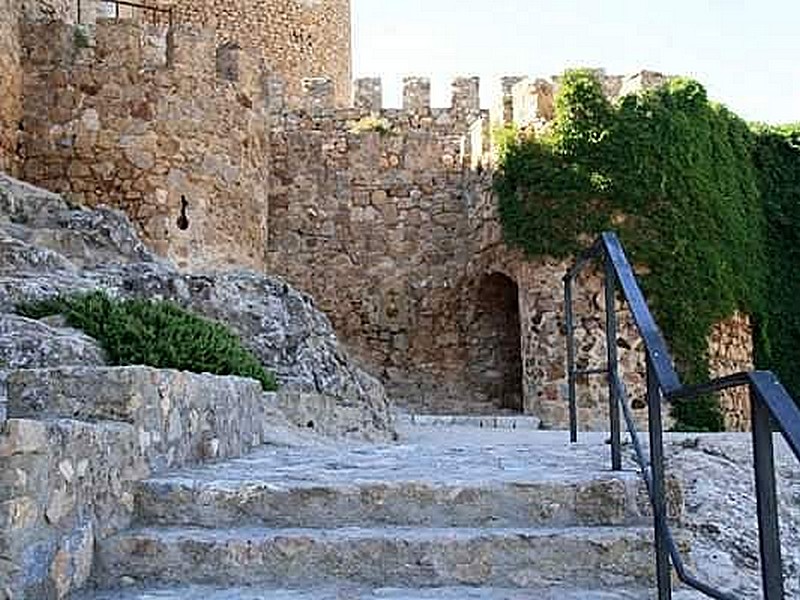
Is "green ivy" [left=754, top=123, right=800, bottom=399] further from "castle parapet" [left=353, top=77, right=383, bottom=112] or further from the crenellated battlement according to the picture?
the crenellated battlement

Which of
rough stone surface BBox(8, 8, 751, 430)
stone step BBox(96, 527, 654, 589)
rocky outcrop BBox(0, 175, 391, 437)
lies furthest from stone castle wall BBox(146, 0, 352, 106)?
stone step BBox(96, 527, 654, 589)

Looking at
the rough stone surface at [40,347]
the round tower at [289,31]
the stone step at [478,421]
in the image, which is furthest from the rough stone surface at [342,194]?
the rough stone surface at [40,347]

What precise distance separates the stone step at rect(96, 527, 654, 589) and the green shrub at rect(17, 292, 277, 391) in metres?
1.83

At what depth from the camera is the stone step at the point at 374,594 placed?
8.65 ft

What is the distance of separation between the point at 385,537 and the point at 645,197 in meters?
9.35

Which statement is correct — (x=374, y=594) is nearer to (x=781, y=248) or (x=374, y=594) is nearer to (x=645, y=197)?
(x=645, y=197)

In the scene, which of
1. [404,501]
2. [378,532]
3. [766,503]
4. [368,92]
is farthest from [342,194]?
[766,503]

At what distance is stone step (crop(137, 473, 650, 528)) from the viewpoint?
3039 mm

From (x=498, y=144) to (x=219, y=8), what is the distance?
27.9ft

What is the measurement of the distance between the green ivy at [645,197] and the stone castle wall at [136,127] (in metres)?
3.71

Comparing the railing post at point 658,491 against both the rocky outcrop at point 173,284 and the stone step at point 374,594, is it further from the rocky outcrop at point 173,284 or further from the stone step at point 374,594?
the rocky outcrop at point 173,284

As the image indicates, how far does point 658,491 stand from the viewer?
2.57 m

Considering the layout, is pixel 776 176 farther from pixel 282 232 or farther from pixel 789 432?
pixel 789 432

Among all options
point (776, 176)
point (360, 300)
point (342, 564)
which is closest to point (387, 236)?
point (360, 300)
